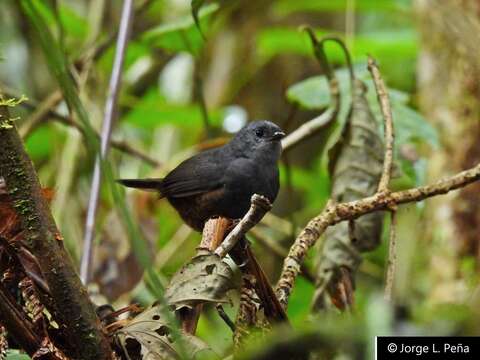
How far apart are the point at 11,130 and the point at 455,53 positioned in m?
3.38

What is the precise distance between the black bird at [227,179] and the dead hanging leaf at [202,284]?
4.99 ft

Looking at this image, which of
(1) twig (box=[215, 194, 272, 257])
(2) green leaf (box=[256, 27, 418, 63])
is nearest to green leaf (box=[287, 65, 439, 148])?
(2) green leaf (box=[256, 27, 418, 63])

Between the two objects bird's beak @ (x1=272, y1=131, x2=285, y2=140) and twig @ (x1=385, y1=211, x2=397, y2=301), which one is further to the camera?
bird's beak @ (x1=272, y1=131, x2=285, y2=140)

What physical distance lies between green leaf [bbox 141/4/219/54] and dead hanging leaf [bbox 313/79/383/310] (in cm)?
73

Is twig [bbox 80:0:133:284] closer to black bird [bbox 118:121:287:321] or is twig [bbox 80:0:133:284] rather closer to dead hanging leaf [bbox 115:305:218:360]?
black bird [bbox 118:121:287:321]

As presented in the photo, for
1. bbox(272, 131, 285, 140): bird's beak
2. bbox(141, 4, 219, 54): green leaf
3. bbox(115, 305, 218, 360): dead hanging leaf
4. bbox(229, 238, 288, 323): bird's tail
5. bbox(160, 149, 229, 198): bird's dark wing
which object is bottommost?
bbox(115, 305, 218, 360): dead hanging leaf

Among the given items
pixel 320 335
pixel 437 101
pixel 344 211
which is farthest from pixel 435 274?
pixel 320 335

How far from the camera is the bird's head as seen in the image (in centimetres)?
339

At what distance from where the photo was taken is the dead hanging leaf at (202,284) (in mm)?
1568

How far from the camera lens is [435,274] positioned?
4.12 metres

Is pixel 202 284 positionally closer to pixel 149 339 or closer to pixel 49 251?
pixel 149 339

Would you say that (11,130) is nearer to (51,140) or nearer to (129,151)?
(129,151)

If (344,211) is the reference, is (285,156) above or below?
above

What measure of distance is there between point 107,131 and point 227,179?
733mm
